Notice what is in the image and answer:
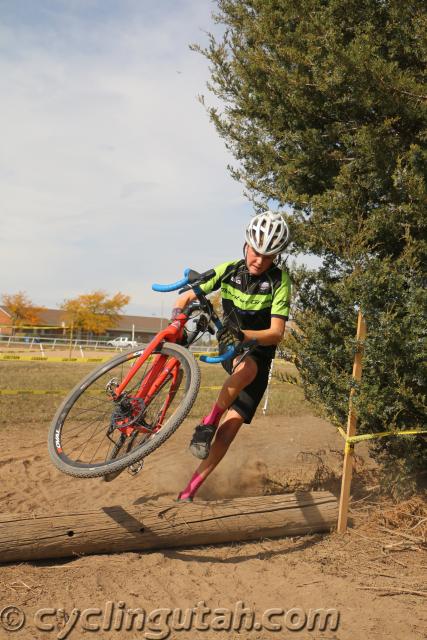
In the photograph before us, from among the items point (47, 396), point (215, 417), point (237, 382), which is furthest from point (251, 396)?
point (47, 396)

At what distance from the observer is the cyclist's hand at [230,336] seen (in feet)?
16.9

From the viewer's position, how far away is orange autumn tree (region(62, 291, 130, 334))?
219ft

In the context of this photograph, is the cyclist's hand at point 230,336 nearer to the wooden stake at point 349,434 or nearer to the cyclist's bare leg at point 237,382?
the cyclist's bare leg at point 237,382

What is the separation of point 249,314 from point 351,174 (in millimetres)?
2262

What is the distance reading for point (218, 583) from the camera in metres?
4.85

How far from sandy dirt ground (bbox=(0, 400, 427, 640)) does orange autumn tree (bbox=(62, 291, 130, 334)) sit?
59943 mm

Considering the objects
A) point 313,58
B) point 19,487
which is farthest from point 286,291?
point 19,487

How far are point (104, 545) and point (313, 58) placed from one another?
213 inches

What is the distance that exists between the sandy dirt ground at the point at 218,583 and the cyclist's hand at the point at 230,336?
2.00 m

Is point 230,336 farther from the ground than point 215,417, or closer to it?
farther from the ground

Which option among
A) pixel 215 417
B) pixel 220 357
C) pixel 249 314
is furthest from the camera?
pixel 249 314

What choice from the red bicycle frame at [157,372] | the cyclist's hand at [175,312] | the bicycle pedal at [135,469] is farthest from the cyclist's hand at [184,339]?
the bicycle pedal at [135,469]

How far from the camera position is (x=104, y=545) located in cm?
530

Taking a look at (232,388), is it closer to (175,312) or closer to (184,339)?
(184,339)
